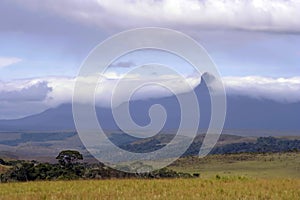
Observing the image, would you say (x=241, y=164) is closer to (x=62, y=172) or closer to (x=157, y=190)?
(x=62, y=172)

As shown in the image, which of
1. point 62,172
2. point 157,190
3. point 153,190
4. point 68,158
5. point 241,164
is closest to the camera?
point 153,190

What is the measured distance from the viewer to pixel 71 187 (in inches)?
912

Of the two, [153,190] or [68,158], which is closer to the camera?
[153,190]

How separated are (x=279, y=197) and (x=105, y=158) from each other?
2142cm

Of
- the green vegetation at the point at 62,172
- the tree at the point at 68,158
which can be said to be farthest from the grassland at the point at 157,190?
the tree at the point at 68,158

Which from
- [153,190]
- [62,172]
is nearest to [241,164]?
[62,172]

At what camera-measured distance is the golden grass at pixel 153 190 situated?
19.5 metres

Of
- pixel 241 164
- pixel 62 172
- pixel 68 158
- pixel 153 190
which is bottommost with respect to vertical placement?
pixel 153 190

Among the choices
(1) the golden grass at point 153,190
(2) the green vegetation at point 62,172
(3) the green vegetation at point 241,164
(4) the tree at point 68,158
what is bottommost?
(1) the golden grass at point 153,190

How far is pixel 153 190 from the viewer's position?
21328 mm

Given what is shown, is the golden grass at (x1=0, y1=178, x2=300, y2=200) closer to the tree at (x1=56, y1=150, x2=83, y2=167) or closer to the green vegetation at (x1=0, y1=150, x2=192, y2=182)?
the green vegetation at (x1=0, y1=150, x2=192, y2=182)

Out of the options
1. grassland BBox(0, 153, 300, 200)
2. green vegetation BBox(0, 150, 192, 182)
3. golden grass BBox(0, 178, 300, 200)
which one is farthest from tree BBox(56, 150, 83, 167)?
grassland BBox(0, 153, 300, 200)

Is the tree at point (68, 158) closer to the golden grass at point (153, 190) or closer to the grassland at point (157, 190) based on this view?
the golden grass at point (153, 190)

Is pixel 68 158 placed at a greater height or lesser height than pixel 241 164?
lesser
